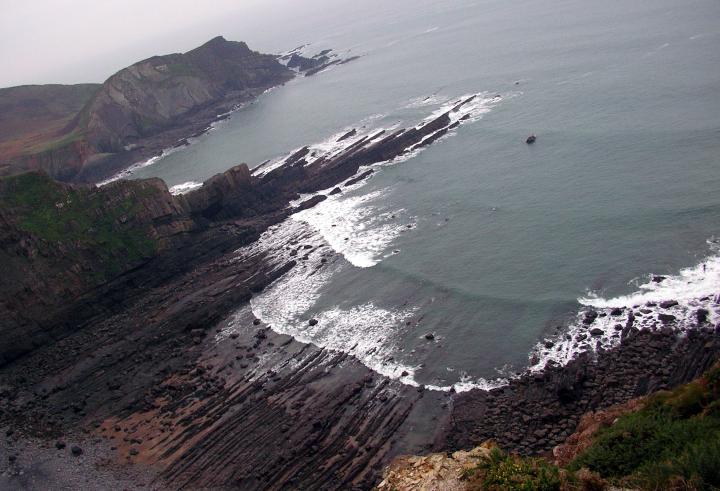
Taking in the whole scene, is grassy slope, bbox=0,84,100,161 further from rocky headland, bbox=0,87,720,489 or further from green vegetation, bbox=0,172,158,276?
rocky headland, bbox=0,87,720,489

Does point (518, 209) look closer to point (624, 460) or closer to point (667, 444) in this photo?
point (667, 444)

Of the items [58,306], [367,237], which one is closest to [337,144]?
[367,237]

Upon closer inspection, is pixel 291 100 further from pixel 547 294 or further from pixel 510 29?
pixel 547 294

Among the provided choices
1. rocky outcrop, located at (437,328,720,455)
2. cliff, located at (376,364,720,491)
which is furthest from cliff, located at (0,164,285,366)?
cliff, located at (376,364,720,491)

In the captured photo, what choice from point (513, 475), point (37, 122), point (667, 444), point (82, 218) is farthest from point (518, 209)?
point (37, 122)

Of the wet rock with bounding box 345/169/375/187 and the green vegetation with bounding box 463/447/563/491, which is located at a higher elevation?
the wet rock with bounding box 345/169/375/187

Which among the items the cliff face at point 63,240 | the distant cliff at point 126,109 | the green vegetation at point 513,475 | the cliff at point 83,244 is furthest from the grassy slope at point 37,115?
the green vegetation at point 513,475
